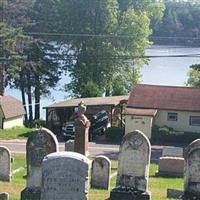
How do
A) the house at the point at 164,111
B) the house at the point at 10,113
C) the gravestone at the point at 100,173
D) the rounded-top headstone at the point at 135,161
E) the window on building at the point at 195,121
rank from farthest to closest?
the house at the point at 10,113 → the window on building at the point at 195,121 → the house at the point at 164,111 → the gravestone at the point at 100,173 → the rounded-top headstone at the point at 135,161

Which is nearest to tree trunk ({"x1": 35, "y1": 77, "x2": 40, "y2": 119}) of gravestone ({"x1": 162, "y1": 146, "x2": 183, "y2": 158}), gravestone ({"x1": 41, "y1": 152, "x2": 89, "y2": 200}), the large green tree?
the large green tree

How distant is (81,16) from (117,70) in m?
5.86

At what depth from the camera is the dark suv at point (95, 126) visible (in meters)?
42.5

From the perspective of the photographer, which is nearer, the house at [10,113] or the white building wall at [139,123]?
the white building wall at [139,123]

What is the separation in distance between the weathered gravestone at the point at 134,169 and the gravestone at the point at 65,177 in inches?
181

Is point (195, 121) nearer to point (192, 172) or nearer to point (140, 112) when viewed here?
point (140, 112)

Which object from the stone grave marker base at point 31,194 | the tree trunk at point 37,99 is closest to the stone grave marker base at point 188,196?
the stone grave marker base at point 31,194

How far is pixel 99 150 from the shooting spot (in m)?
36.3

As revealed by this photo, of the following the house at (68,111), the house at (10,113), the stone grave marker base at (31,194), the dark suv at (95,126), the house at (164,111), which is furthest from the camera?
the house at (68,111)

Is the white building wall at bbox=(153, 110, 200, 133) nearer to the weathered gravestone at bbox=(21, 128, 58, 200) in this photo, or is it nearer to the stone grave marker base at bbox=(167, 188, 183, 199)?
the stone grave marker base at bbox=(167, 188, 183, 199)

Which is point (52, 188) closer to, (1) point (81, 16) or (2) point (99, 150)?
(2) point (99, 150)

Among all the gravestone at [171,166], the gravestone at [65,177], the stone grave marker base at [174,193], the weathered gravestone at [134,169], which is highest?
the gravestone at [65,177]

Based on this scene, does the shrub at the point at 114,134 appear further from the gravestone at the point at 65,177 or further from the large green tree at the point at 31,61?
the gravestone at the point at 65,177

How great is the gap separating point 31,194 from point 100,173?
3.48 m
